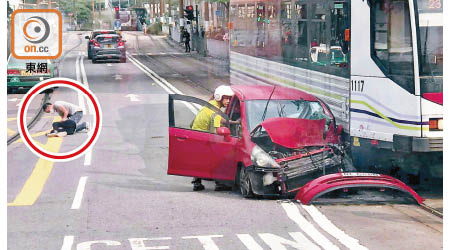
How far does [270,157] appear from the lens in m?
13.2

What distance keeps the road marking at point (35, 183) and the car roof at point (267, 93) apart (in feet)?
11.8

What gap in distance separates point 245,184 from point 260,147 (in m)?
0.60

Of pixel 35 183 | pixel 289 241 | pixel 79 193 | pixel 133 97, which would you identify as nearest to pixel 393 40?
pixel 289 241

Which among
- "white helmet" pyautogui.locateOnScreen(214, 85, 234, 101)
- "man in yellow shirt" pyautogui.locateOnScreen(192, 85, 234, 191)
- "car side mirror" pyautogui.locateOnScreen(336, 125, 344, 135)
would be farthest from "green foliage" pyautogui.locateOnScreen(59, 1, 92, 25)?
"car side mirror" pyautogui.locateOnScreen(336, 125, 344, 135)

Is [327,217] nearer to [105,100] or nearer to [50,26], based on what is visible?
[50,26]

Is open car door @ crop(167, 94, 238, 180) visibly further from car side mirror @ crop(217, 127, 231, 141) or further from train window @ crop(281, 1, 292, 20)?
train window @ crop(281, 1, 292, 20)

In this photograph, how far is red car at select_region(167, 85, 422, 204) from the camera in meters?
13.1

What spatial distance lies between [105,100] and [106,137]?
566cm

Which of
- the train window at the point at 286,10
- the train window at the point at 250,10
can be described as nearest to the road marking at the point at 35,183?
the train window at the point at 250,10

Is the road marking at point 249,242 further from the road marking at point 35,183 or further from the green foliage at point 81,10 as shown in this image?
the green foliage at point 81,10

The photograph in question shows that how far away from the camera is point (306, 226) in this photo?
11609mm

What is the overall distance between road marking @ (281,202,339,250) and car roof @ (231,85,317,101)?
6.76ft

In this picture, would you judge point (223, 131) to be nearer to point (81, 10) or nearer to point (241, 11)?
point (81, 10)

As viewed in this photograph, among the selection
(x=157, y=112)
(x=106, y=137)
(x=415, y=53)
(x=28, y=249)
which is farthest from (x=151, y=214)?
(x=157, y=112)
